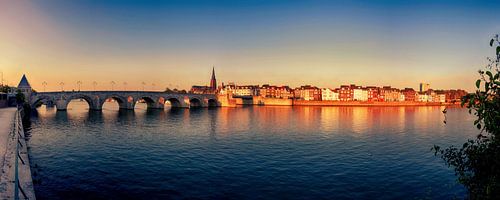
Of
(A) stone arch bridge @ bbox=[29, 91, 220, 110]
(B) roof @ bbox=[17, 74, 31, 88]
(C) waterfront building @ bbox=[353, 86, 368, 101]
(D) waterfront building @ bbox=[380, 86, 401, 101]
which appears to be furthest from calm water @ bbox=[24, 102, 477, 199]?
(D) waterfront building @ bbox=[380, 86, 401, 101]

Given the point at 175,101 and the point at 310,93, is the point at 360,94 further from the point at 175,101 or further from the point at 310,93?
the point at 175,101

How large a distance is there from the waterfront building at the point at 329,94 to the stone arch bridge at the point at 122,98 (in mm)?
74283

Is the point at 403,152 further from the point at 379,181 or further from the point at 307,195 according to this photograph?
the point at 307,195

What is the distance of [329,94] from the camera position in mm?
184250

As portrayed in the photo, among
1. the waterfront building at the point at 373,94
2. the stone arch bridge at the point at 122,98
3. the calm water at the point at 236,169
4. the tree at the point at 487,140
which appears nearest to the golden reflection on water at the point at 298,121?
the stone arch bridge at the point at 122,98

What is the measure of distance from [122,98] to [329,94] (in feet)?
394

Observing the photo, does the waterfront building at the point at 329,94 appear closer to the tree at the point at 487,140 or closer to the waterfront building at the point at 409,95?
the waterfront building at the point at 409,95

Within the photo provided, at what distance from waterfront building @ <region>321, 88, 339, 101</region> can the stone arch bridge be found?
2925 inches

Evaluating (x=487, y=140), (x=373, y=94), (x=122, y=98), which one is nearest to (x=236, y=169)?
(x=487, y=140)

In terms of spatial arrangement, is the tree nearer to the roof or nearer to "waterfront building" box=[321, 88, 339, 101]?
the roof

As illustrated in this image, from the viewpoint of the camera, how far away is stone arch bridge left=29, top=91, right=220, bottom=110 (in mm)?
78562

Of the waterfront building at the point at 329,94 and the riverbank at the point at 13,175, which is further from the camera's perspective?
the waterfront building at the point at 329,94

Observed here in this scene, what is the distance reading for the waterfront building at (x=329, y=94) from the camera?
601 ft

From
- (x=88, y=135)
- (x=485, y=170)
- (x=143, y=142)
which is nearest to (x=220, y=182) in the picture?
(x=485, y=170)
